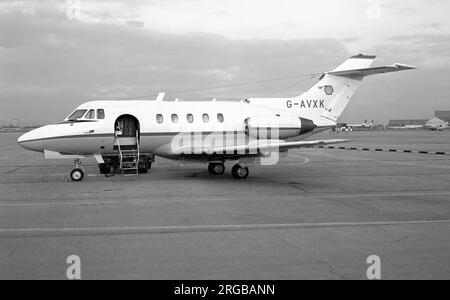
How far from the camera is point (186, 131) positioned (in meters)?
17.8

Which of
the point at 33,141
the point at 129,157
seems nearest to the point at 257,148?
the point at 129,157

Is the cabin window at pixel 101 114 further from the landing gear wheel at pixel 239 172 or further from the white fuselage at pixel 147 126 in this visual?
the landing gear wheel at pixel 239 172

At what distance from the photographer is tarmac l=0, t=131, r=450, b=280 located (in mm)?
6199

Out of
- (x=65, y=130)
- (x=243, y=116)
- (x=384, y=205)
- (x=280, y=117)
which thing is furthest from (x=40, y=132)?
(x=384, y=205)

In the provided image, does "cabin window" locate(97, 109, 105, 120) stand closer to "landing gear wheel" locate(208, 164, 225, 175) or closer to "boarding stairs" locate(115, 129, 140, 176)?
"boarding stairs" locate(115, 129, 140, 176)

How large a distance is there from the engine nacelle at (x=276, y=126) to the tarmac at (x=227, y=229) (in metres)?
2.67

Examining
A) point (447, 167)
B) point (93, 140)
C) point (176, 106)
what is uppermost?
point (176, 106)

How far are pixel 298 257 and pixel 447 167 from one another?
16871 millimetres

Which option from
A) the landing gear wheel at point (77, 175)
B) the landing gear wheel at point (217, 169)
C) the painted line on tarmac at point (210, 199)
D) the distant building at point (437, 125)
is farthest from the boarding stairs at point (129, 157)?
the distant building at point (437, 125)

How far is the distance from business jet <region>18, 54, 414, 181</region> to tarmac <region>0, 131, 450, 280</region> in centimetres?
137

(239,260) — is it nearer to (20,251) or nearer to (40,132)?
(20,251)

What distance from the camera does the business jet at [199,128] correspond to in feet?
55.4

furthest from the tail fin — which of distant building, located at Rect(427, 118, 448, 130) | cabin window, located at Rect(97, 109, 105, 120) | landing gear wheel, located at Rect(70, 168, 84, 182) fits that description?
distant building, located at Rect(427, 118, 448, 130)

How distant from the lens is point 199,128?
709 inches
